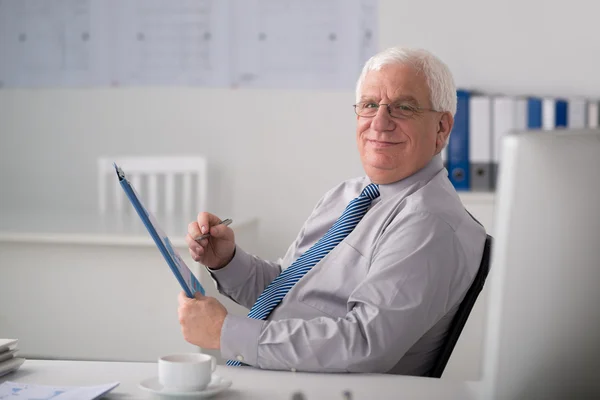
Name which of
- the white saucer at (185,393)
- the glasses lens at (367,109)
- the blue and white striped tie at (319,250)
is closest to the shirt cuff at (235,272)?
the blue and white striped tie at (319,250)

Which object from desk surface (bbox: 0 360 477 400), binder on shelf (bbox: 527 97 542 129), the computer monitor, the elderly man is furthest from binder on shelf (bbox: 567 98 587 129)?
the computer monitor

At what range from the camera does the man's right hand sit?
180cm

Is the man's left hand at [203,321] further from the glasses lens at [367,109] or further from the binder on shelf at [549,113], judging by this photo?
the binder on shelf at [549,113]

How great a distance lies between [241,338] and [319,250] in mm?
331

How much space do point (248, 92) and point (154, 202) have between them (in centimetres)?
72

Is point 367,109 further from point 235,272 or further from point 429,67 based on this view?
point 235,272

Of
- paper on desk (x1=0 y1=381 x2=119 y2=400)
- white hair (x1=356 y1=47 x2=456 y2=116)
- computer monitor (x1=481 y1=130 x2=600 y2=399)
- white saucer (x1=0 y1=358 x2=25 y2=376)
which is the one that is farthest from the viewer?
white hair (x1=356 y1=47 x2=456 y2=116)

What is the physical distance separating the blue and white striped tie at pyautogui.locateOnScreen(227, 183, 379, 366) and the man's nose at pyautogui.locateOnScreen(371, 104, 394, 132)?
0.12 metres

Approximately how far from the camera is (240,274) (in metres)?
1.90

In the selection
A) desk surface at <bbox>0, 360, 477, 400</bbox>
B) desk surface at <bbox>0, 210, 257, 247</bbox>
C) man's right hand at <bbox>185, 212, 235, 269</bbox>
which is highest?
man's right hand at <bbox>185, 212, 235, 269</bbox>

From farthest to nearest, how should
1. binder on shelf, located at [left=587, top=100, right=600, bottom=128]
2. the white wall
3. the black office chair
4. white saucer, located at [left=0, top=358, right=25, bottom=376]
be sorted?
the white wall, binder on shelf, located at [left=587, top=100, right=600, bottom=128], the black office chair, white saucer, located at [left=0, top=358, right=25, bottom=376]

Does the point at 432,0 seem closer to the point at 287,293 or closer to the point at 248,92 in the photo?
the point at 248,92

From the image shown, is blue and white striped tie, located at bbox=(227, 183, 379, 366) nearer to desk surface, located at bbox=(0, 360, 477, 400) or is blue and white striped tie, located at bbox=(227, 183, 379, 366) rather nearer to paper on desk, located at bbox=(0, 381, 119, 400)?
desk surface, located at bbox=(0, 360, 477, 400)

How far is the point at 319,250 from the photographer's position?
167 centimetres
